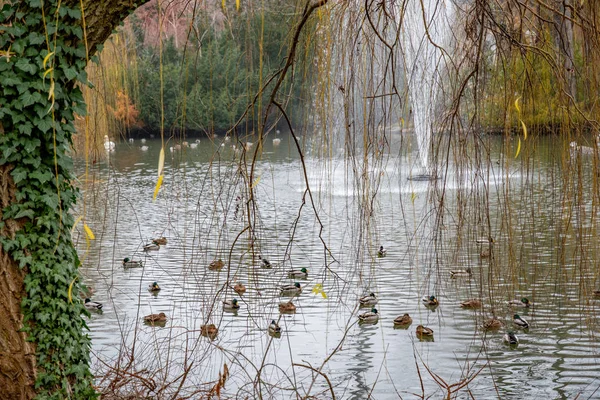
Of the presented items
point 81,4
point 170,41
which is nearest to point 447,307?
point 81,4

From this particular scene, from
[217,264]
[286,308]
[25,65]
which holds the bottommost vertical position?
[286,308]

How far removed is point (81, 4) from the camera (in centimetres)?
252

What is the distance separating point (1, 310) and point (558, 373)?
2939 millimetres

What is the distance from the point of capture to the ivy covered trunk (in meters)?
2.72

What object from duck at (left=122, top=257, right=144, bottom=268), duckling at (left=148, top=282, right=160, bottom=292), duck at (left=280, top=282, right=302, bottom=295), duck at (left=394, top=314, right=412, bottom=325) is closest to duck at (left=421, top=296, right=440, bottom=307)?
duck at (left=394, top=314, right=412, bottom=325)

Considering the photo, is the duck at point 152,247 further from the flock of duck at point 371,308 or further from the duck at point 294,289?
the duck at point 294,289

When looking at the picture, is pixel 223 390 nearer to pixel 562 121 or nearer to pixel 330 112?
pixel 330 112

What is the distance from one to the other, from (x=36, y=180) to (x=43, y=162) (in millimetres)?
80

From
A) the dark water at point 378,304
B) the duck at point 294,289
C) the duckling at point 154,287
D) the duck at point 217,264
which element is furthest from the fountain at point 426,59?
the duckling at point 154,287

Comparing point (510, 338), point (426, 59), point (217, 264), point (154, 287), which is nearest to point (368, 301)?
point (510, 338)

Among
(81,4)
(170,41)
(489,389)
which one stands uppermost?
(170,41)

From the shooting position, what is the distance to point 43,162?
285 centimetres

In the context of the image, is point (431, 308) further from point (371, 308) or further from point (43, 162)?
point (43, 162)

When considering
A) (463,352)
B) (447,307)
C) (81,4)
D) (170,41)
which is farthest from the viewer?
(170,41)
